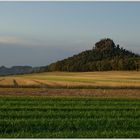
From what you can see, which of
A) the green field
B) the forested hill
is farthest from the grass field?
the green field

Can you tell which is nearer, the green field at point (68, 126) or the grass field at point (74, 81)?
the green field at point (68, 126)

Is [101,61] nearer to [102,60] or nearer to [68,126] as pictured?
[102,60]

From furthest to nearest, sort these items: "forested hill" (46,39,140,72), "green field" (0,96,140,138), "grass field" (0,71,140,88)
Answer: "forested hill" (46,39,140,72) < "grass field" (0,71,140,88) < "green field" (0,96,140,138)

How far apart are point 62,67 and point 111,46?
20.2 m

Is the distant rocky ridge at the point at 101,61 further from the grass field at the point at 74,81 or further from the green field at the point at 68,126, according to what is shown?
the green field at the point at 68,126

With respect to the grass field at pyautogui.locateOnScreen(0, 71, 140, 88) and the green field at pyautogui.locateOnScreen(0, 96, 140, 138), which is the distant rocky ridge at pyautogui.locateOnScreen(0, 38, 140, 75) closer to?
the grass field at pyautogui.locateOnScreen(0, 71, 140, 88)

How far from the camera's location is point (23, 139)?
12.1 meters

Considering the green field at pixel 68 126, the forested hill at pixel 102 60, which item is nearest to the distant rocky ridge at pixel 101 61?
the forested hill at pixel 102 60

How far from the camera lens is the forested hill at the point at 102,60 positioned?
348 ft

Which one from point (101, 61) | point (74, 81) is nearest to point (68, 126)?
point (74, 81)

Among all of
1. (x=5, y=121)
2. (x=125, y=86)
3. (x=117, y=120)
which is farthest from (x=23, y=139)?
(x=125, y=86)

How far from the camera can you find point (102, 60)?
392 ft

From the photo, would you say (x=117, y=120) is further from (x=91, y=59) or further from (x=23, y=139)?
(x=91, y=59)

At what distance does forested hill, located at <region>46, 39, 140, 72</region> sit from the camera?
106m
